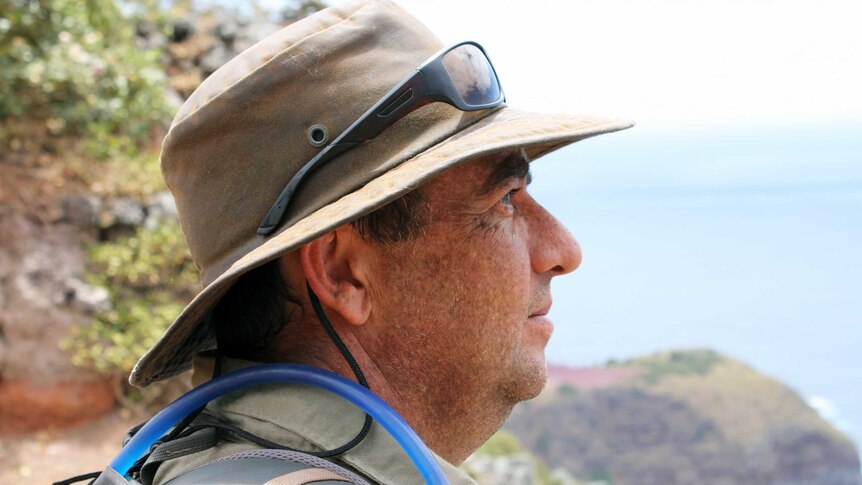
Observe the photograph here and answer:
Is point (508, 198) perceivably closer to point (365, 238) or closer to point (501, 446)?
point (365, 238)

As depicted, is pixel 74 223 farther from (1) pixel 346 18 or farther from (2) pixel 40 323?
(1) pixel 346 18

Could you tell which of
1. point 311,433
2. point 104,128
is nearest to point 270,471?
point 311,433

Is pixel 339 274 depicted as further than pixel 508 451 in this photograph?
No

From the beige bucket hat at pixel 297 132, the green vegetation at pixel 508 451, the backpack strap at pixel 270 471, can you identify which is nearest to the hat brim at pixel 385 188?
the beige bucket hat at pixel 297 132

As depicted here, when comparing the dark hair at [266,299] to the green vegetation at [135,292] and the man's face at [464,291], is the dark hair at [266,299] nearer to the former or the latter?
the man's face at [464,291]

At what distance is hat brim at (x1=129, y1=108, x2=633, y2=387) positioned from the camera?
1508 millimetres

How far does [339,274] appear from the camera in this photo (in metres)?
1.76

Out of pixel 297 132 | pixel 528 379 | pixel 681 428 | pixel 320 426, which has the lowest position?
pixel 681 428

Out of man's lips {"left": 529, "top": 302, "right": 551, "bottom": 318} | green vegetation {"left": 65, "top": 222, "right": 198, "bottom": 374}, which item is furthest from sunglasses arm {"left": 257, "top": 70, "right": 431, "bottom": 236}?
green vegetation {"left": 65, "top": 222, "right": 198, "bottom": 374}

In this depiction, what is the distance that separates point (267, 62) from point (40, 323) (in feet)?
17.0

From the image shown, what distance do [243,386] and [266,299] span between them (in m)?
0.23

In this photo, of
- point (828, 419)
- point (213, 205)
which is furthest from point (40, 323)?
point (828, 419)

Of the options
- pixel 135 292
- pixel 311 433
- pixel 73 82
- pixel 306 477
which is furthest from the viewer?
pixel 73 82

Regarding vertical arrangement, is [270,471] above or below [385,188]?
below
